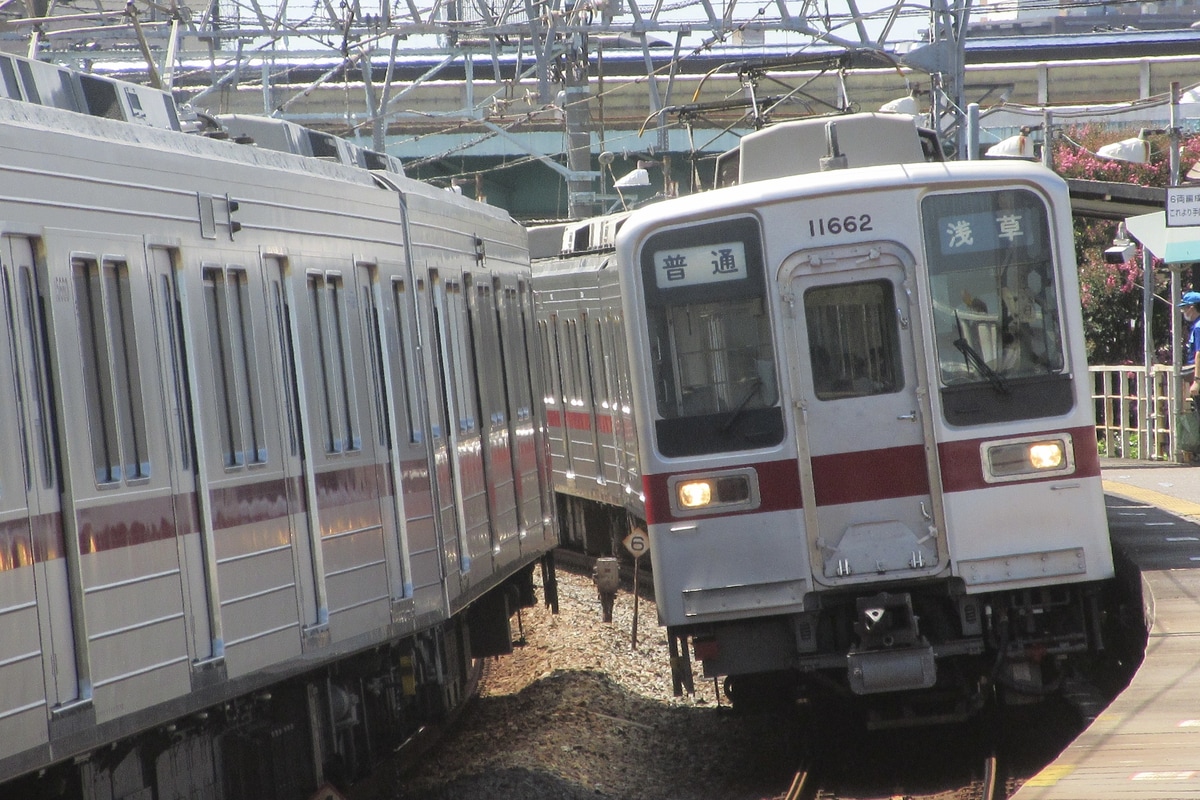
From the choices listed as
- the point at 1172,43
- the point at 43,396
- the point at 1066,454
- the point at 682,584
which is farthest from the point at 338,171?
the point at 1172,43

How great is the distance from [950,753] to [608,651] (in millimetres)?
3621

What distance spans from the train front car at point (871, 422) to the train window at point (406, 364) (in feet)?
3.75

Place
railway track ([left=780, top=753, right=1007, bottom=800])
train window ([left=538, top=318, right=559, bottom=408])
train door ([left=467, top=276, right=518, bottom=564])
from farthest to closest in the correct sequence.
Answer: train window ([left=538, top=318, right=559, bottom=408]) → train door ([left=467, top=276, right=518, bottom=564]) → railway track ([left=780, top=753, right=1007, bottom=800])

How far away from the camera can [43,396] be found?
15.8 feet

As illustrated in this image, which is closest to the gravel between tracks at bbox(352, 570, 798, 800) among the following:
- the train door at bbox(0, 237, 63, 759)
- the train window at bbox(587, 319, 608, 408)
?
the train door at bbox(0, 237, 63, 759)

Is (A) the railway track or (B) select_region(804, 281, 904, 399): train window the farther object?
(B) select_region(804, 281, 904, 399): train window

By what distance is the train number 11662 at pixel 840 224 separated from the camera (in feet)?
25.3

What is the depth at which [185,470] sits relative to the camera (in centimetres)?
564

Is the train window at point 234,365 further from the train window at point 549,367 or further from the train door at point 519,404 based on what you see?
the train window at point 549,367

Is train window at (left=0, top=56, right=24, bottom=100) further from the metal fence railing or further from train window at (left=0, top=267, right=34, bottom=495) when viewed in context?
the metal fence railing

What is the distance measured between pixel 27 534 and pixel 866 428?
4.15 metres

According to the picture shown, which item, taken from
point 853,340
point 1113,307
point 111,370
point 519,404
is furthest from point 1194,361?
point 111,370

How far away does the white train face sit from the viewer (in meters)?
7.57

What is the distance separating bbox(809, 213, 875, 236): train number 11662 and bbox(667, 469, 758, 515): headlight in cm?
116
